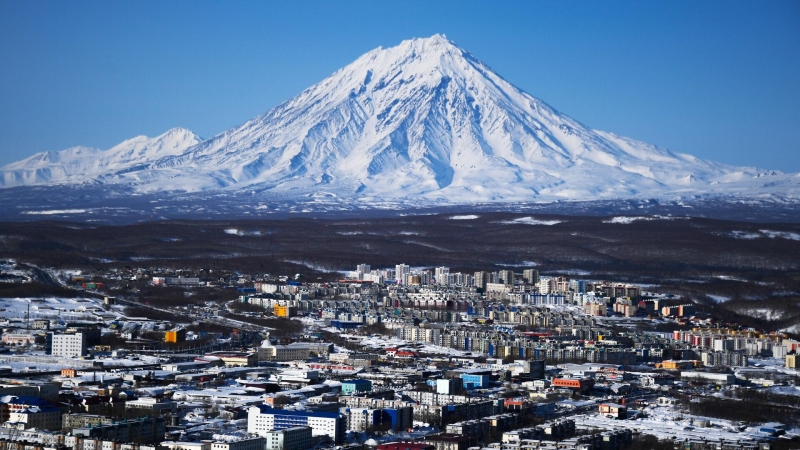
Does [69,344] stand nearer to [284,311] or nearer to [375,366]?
[375,366]

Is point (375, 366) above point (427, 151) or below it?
below

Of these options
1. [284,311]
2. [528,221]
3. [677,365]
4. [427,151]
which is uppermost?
[427,151]

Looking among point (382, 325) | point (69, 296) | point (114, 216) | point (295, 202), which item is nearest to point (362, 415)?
point (382, 325)

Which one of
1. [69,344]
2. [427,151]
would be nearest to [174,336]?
[69,344]

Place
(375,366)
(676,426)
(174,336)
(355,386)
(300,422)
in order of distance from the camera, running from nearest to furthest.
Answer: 1. (300,422)
2. (676,426)
3. (355,386)
4. (375,366)
5. (174,336)

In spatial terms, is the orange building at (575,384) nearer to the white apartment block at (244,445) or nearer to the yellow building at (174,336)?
the white apartment block at (244,445)

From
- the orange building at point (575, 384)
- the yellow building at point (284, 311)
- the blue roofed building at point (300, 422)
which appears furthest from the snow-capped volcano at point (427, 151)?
the blue roofed building at point (300, 422)

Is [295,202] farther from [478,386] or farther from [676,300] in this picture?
[478,386]

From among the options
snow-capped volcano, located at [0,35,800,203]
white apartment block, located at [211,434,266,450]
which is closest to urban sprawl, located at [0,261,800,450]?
white apartment block, located at [211,434,266,450]
